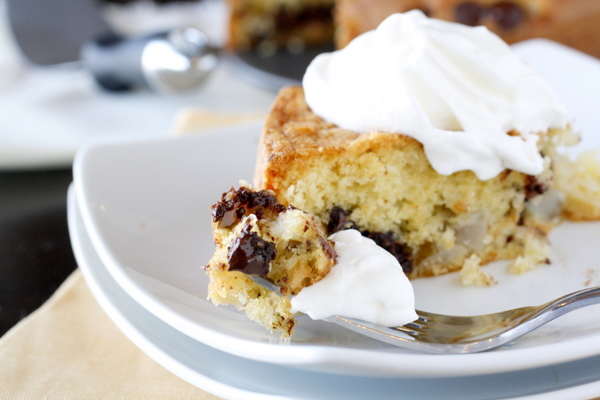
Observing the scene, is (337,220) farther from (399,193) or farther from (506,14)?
(506,14)

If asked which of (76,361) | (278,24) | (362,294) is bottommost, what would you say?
(278,24)

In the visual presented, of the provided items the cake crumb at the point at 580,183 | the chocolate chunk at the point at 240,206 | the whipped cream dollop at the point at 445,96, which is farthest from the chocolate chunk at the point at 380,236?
the cake crumb at the point at 580,183

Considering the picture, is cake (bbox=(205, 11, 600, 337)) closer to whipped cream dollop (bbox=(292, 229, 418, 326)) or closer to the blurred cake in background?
Answer: whipped cream dollop (bbox=(292, 229, 418, 326))

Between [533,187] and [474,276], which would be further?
[533,187]

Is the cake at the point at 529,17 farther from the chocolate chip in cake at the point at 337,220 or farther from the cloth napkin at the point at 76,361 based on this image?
the cloth napkin at the point at 76,361

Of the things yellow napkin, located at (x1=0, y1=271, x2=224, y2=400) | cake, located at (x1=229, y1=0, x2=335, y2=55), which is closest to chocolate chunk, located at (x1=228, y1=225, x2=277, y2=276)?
yellow napkin, located at (x1=0, y1=271, x2=224, y2=400)

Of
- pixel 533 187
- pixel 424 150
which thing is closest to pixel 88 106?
pixel 424 150
